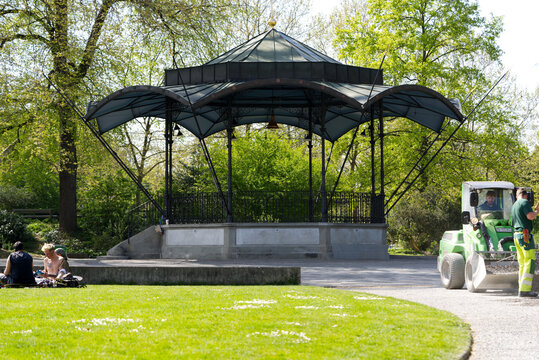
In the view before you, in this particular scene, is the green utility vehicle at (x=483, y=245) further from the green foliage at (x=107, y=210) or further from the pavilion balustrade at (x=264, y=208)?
the green foliage at (x=107, y=210)

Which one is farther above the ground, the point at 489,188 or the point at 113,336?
the point at 489,188

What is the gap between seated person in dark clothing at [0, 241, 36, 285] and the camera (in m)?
14.9

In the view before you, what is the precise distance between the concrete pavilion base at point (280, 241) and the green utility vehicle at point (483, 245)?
33.6 ft

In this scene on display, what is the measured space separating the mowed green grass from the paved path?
385mm

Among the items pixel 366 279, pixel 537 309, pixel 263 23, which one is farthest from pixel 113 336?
pixel 263 23

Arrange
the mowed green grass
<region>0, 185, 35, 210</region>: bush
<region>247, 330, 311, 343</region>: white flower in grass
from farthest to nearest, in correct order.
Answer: <region>0, 185, 35, 210</region>: bush → <region>247, 330, 311, 343</region>: white flower in grass → the mowed green grass

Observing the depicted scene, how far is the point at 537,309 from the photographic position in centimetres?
1138

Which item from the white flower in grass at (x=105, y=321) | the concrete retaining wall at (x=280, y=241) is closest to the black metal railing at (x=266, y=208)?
the concrete retaining wall at (x=280, y=241)

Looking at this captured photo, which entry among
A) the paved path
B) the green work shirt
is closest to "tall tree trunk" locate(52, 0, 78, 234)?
the paved path

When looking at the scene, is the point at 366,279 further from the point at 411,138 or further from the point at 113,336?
the point at 411,138

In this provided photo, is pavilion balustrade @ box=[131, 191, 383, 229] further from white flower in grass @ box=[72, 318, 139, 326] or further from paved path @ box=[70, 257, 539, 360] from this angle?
white flower in grass @ box=[72, 318, 139, 326]

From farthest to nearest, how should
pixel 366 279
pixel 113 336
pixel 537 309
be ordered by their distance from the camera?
pixel 366 279, pixel 537 309, pixel 113 336

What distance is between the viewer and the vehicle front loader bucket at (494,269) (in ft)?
44.4

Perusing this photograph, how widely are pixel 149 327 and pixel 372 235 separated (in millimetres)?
19225
